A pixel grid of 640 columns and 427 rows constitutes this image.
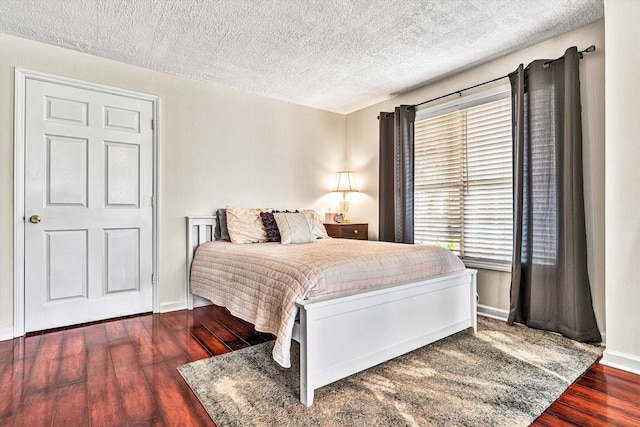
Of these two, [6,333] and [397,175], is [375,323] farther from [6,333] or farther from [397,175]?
[6,333]

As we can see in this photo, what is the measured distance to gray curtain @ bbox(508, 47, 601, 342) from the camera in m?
2.56

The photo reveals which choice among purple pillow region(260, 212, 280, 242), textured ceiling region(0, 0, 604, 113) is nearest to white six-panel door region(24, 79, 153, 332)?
textured ceiling region(0, 0, 604, 113)

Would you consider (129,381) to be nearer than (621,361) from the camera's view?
Yes

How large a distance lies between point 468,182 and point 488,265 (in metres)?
0.82

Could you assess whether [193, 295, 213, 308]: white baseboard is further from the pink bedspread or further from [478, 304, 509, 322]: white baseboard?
[478, 304, 509, 322]: white baseboard

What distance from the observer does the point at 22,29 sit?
2.66 m

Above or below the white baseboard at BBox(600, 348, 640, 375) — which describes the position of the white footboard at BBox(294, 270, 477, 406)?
above

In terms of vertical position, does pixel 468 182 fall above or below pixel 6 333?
above

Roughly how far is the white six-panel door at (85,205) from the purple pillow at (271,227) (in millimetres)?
1103

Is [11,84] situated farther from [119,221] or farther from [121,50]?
[119,221]

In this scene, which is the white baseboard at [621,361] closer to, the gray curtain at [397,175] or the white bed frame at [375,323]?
the white bed frame at [375,323]

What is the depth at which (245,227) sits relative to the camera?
3.49 m

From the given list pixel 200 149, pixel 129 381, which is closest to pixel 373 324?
pixel 129 381

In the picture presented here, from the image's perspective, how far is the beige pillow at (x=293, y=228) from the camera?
3.35 m
